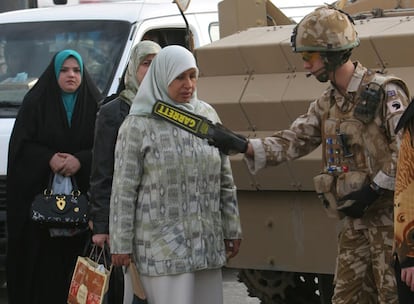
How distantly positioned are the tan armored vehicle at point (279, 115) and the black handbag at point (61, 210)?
89cm

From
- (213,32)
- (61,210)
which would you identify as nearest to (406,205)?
(61,210)

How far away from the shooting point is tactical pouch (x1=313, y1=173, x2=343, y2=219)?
6047 millimetres

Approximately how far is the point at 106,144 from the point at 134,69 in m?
0.45

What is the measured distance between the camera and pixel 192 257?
605 centimetres

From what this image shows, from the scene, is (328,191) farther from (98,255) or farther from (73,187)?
(73,187)

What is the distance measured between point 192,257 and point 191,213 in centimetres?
20

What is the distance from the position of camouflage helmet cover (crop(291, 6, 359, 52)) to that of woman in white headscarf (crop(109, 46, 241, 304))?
0.54 m

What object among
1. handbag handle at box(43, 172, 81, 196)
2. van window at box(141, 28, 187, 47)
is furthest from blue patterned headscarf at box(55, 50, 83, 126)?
van window at box(141, 28, 187, 47)

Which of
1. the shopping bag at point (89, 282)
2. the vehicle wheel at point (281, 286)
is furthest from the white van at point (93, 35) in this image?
the shopping bag at point (89, 282)

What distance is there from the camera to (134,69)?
23.0ft

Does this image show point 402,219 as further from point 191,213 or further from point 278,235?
point 278,235

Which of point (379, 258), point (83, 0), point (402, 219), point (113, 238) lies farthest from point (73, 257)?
point (83, 0)

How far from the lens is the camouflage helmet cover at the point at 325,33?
5.88 meters

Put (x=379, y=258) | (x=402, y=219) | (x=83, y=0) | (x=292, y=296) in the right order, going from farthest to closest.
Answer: (x=83, y=0) → (x=292, y=296) → (x=379, y=258) → (x=402, y=219)
